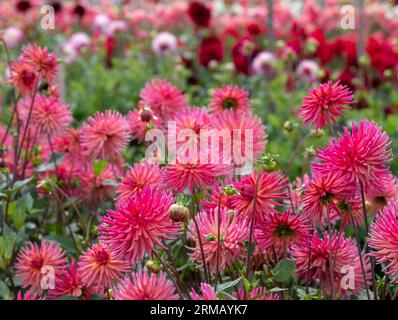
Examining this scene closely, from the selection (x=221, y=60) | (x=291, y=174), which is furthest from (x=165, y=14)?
(x=291, y=174)

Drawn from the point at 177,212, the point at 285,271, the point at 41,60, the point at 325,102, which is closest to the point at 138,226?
the point at 177,212

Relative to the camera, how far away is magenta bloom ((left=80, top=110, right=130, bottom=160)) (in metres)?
1.55

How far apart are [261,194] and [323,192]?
4.7 inches

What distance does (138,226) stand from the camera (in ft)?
3.47

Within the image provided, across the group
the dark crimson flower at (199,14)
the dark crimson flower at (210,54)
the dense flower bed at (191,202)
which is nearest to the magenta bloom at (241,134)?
the dense flower bed at (191,202)

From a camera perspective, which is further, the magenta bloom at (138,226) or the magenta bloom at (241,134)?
the magenta bloom at (241,134)

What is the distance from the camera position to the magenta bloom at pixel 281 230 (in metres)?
1.25

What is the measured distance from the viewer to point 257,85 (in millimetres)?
4062

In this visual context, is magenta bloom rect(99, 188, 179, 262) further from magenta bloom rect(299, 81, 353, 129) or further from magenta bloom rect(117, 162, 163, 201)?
magenta bloom rect(299, 81, 353, 129)

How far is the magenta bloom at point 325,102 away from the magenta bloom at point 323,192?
147 mm

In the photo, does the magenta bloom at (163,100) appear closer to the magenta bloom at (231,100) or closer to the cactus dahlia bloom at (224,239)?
the magenta bloom at (231,100)

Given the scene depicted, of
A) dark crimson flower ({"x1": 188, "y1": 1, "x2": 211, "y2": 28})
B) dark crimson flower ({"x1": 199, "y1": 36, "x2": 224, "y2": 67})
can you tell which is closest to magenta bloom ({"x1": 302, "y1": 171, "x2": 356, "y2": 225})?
dark crimson flower ({"x1": 199, "y1": 36, "x2": 224, "y2": 67})
